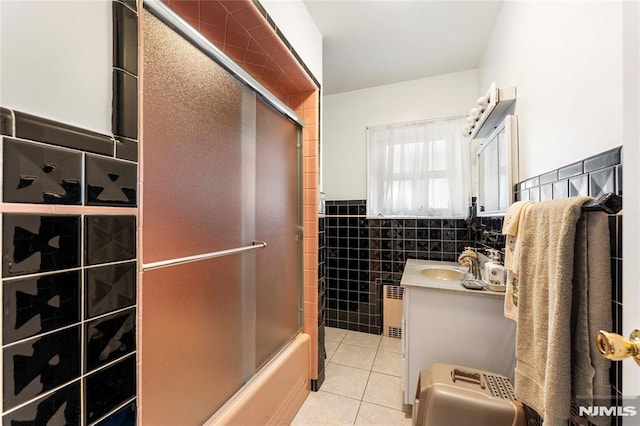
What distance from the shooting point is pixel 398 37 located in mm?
2059

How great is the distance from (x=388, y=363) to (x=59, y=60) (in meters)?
2.60

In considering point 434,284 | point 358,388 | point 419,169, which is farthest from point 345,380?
point 419,169

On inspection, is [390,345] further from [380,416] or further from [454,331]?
[454,331]

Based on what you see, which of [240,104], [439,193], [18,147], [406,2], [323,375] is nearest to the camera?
[18,147]

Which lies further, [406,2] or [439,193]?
[439,193]

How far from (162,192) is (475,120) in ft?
7.19

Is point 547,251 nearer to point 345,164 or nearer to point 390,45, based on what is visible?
point 390,45

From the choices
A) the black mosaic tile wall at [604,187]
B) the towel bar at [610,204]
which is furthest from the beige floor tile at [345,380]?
the towel bar at [610,204]

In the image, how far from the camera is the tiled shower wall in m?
0.48

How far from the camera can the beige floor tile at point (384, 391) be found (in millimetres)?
1751

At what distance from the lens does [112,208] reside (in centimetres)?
65

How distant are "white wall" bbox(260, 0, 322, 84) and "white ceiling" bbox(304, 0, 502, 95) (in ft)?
0.31

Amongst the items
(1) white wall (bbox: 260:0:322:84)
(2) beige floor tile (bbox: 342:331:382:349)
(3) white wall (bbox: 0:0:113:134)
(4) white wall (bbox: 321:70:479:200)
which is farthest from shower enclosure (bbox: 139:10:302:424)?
(4) white wall (bbox: 321:70:479:200)

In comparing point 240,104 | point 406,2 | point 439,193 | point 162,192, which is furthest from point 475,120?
point 162,192
